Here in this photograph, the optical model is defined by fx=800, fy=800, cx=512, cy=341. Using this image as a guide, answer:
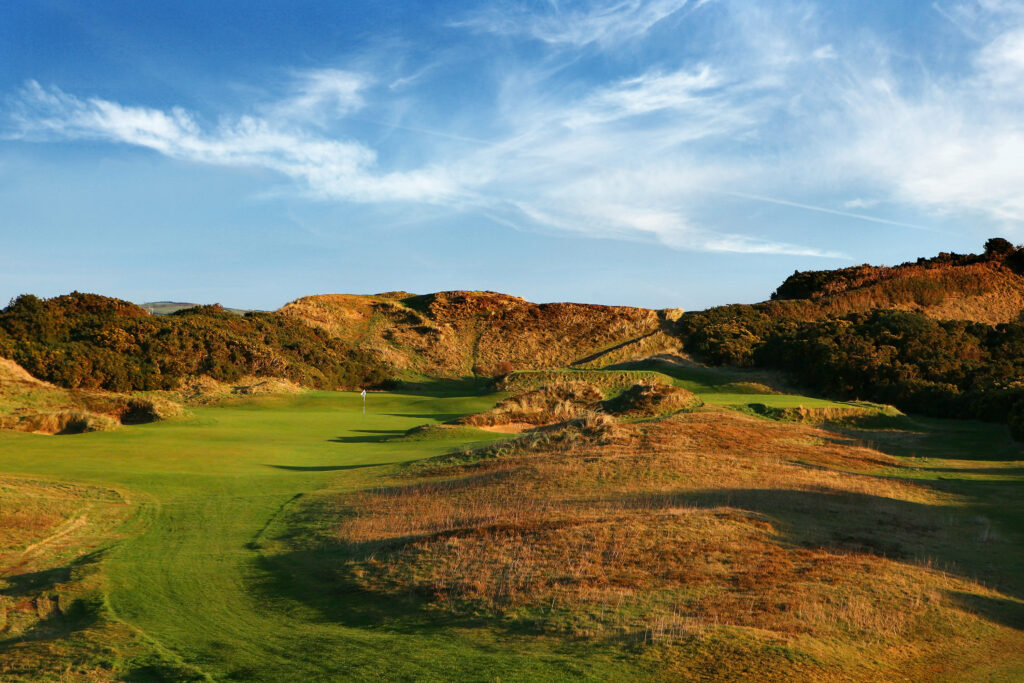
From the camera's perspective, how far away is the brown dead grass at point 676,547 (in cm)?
735

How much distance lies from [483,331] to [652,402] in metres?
33.7

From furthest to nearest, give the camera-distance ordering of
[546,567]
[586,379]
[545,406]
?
[586,379] → [545,406] → [546,567]

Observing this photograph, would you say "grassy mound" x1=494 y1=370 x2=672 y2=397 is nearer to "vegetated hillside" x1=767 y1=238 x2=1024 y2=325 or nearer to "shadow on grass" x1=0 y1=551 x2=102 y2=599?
"vegetated hillside" x1=767 y1=238 x2=1024 y2=325

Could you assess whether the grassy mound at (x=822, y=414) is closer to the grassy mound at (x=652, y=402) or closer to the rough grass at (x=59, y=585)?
the grassy mound at (x=652, y=402)

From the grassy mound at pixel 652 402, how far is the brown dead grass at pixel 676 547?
727 centimetres

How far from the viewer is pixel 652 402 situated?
24.1 meters

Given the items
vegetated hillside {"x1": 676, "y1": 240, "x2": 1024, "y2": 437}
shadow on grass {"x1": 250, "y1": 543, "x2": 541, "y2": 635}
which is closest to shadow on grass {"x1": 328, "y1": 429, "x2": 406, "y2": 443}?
shadow on grass {"x1": 250, "y1": 543, "x2": 541, "y2": 635}

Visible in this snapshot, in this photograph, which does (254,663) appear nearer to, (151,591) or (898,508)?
(151,591)

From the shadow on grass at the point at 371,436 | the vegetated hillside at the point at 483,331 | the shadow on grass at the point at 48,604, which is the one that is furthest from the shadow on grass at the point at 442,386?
the shadow on grass at the point at 48,604

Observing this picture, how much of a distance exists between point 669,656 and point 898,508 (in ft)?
25.6

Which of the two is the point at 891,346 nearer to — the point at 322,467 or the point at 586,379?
the point at 586,379

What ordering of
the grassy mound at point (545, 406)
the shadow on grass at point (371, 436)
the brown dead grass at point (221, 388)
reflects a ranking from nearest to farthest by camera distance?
the shadow on grass at point (371, 436) < the grassy mound at point (545, 406) < the brown dead grass at point (221, 388)

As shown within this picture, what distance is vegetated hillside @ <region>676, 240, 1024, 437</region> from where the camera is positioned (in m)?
26.9

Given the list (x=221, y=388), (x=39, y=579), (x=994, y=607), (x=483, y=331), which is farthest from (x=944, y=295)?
(x=39, y=579)
